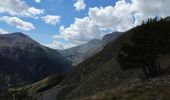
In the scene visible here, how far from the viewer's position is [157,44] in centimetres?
4638

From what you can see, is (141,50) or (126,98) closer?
(126,98)

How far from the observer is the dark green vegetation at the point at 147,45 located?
46059mm

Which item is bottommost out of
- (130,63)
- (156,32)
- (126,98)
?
(126,98)

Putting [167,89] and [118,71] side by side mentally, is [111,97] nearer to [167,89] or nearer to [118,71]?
[167,89]

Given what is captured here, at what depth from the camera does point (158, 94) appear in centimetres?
3250

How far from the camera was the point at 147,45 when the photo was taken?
4556 centimetres

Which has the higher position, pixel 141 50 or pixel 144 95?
pixel 141 50

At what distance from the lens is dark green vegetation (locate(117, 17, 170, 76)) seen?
46.1 meters

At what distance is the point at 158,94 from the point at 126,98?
3501mm

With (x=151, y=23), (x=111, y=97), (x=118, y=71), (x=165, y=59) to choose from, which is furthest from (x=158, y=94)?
(x=118, y=71)

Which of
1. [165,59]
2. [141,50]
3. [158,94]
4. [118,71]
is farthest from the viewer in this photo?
[118,71]

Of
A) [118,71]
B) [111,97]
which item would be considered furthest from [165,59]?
[111,97]

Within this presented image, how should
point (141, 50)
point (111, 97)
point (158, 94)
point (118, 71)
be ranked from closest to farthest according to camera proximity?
point (158, 94) < point (111, 97) < point (141, 50) < point (118, 71)

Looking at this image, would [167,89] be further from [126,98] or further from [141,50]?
[141,50]
